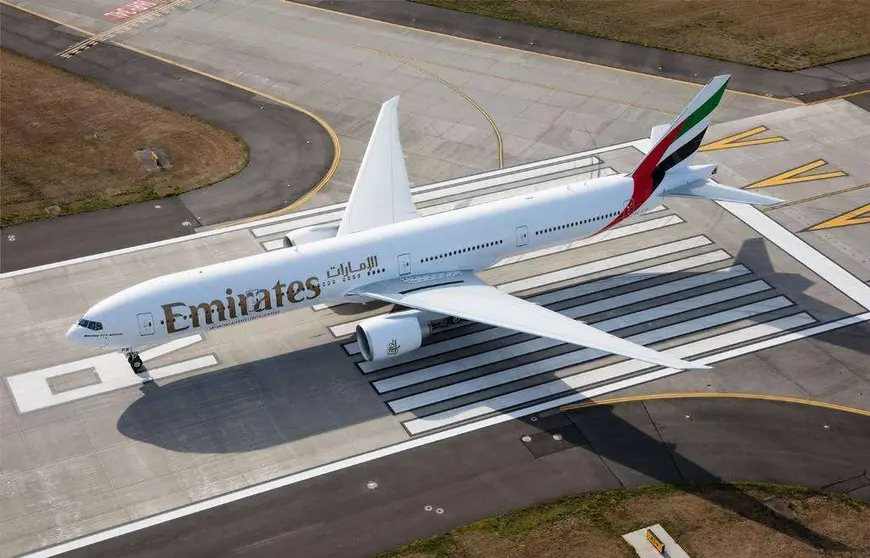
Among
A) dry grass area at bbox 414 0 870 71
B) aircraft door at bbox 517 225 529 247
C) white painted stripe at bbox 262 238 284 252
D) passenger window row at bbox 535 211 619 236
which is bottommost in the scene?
white painted stripe at bbox 262 238 284 252

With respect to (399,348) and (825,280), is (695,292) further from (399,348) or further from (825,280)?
(399,348)

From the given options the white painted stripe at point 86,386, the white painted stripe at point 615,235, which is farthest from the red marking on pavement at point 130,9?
the white painted stripe at point 615,235

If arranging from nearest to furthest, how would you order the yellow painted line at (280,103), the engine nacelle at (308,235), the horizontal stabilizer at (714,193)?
the engine nacelle at (308,235) → the horizontal stabilizer at (714,193) → the yellow painted line at (280,103)

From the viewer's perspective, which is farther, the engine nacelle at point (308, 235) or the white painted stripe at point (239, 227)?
the white painted stripe at point (239, 227)

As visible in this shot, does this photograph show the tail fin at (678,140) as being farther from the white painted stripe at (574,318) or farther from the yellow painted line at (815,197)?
the yellow painted line at (815,197)

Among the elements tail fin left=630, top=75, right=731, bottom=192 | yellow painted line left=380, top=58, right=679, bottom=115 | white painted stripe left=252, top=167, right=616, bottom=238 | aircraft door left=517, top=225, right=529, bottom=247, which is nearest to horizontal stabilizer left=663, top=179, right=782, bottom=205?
tail fin left=630, top=75, right=731, bottom=192

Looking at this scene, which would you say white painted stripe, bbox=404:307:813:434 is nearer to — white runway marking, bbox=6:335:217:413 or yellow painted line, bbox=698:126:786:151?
white runway marking, bbox=6:335:217:413

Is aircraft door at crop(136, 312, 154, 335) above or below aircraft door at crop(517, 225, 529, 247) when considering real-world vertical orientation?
below
